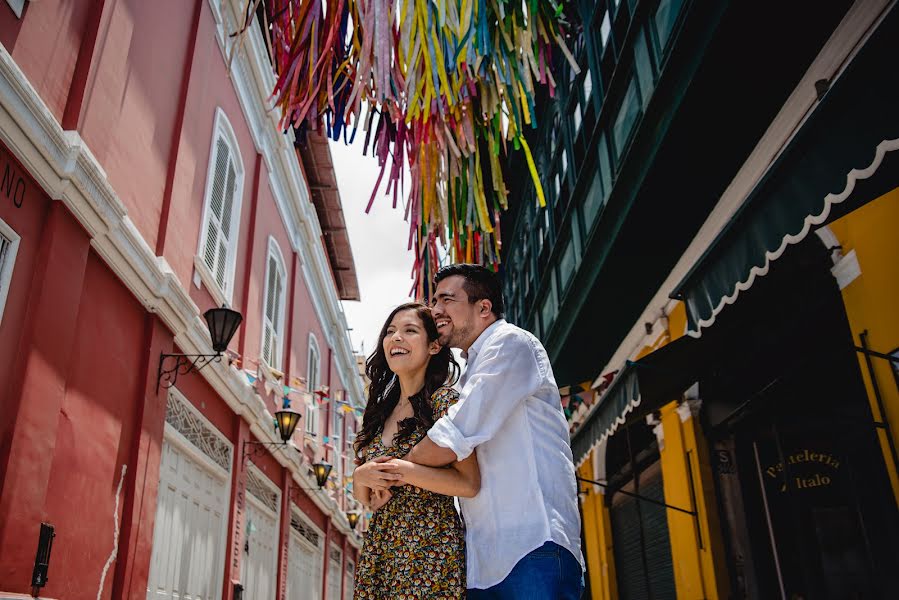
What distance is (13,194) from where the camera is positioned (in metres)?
4.68

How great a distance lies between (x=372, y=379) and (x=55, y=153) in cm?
377

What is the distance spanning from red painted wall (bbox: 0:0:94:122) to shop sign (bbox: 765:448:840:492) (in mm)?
6349

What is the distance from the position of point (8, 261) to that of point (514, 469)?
161 inches

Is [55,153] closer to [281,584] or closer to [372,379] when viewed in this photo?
[372,379]

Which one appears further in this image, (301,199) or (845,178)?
(301,199)

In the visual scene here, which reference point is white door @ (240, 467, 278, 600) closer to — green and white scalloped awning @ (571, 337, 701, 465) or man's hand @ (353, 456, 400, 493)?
green and white scalloped awning @ (571, 337, 701, 465)

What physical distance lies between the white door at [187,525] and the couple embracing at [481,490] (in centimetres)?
593

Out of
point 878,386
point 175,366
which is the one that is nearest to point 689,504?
point 878,386

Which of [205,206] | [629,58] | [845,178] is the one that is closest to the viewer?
[845,178]

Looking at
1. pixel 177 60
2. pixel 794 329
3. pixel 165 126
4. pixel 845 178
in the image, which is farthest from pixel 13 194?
pixel 794 329

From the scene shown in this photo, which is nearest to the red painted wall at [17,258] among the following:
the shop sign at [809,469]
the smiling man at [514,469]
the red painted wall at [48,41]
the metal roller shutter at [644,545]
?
the red painted wall at [48,41]

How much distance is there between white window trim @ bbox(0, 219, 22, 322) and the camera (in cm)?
456

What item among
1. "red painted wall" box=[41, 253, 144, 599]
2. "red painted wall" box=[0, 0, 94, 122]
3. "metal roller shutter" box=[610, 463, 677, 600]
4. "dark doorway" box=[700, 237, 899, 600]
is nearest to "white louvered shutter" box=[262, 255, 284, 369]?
"red painted wall" box=[41, 253, 144, 599]

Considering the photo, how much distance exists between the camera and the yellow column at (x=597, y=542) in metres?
11.2
